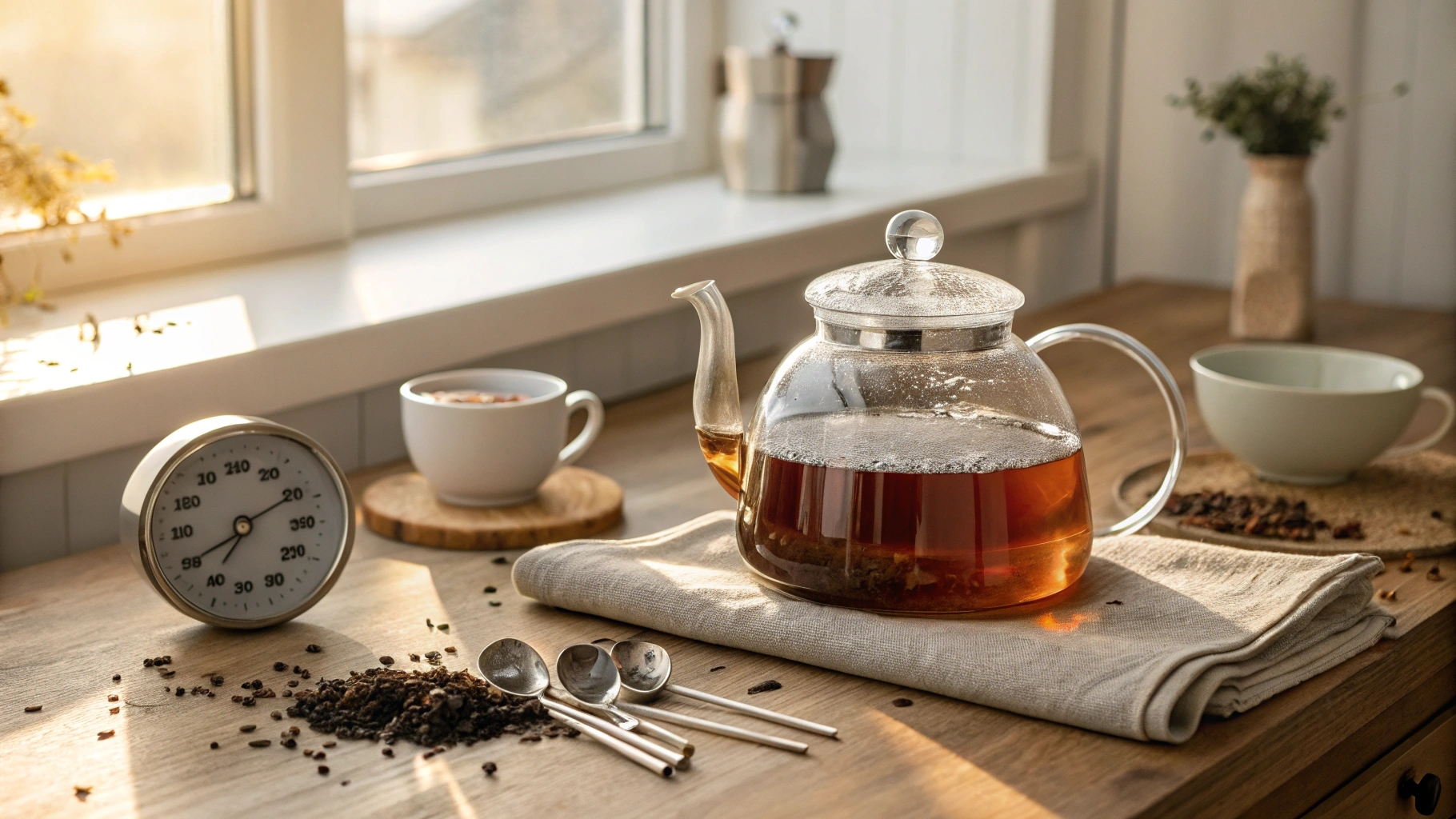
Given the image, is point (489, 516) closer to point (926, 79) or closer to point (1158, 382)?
point (1158, 382)

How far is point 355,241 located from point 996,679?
3.51 feet

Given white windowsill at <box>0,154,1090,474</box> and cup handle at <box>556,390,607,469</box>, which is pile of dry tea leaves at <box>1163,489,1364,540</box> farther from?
white windowsill at <box>0,154,1090,474</box>

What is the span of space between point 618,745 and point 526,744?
0.05 m

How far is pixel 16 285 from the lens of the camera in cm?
131

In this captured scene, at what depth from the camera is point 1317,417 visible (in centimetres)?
116

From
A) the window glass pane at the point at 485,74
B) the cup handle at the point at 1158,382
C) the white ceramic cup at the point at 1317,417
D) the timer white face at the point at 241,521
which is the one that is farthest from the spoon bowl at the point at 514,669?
the window glass pane at the point at 485,74

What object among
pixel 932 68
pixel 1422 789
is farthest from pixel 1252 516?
pixel 932 68

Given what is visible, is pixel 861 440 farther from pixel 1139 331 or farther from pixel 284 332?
pixel 1139 331

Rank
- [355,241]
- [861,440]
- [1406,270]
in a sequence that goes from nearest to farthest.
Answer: [861,440] → [355,241] → [1406,270]

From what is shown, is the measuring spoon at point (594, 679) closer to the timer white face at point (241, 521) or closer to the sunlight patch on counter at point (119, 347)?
the timer white face at point (241, 521)

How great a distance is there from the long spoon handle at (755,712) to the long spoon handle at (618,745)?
0.06 meters

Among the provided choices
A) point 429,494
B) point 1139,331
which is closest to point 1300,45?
point 1139,331

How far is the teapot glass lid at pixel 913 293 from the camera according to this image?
88cm

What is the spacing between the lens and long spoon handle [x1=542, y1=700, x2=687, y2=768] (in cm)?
74
